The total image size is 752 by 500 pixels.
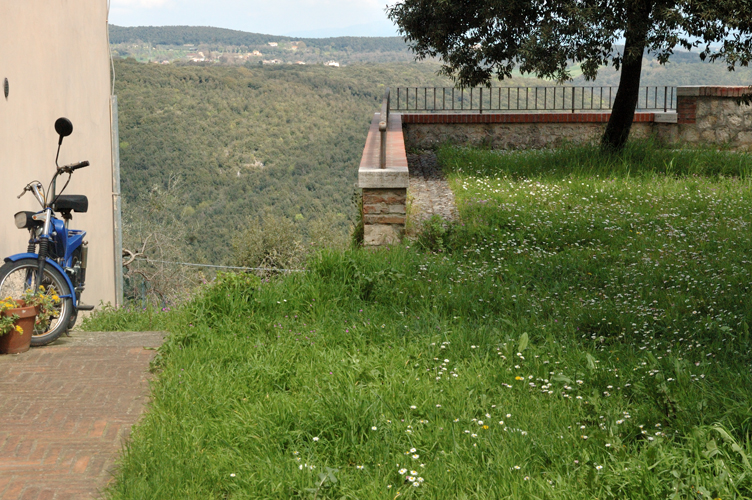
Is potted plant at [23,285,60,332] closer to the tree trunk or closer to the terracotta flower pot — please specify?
the terracotta flower pot

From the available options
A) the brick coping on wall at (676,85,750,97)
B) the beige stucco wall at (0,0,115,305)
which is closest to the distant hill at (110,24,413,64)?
the brick coping on wall at (676,85,750,97)

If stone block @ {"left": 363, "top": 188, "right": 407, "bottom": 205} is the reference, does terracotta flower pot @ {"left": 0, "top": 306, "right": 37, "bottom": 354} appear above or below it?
below

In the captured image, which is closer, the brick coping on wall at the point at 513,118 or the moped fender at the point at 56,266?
the moped fender at the point at 56,266

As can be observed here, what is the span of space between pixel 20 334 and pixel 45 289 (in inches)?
29.0

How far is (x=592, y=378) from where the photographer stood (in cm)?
396

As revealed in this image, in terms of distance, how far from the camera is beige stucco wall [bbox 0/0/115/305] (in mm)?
7078

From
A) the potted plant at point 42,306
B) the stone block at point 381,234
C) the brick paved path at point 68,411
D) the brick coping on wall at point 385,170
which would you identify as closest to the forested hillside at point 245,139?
the brick coping on wall at point 385,170

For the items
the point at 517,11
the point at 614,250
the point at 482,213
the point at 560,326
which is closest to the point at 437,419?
the point at 560,326

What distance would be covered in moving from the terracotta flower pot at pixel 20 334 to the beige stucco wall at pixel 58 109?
2081 mm

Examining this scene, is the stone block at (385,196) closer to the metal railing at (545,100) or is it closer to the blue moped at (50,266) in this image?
the blue moped at (50,266)

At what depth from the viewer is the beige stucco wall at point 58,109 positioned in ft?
23.2

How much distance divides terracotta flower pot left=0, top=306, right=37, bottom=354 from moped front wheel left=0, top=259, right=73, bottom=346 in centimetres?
16

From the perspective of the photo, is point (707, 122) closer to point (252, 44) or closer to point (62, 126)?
point (62, 126)

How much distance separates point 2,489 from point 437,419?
6.72 feet
